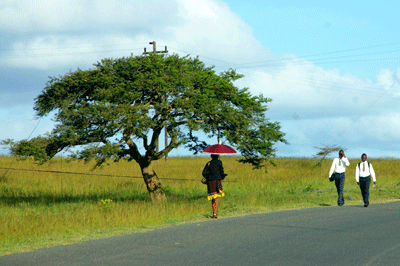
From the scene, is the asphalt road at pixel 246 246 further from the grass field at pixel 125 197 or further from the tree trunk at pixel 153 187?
the tree trunk at pixel 153 187

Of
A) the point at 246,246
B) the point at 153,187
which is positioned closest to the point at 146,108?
the point at 153,187

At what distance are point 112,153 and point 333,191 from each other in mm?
12257

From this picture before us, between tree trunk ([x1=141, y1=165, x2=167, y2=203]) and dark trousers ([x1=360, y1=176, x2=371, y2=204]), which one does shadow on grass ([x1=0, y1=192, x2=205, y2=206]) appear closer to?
tree trunk ([x1=141, y1=165, x2=167, y2=203])

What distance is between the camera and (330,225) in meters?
12.4

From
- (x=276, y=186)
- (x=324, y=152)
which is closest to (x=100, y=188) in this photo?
(x=276, y=186)

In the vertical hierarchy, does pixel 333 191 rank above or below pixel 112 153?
below

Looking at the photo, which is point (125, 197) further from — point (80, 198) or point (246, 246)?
point (246, 246)

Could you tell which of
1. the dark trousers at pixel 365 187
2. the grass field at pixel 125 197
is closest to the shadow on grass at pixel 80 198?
the grass field at pixel 125 197

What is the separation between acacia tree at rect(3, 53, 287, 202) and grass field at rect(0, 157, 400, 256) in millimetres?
1564

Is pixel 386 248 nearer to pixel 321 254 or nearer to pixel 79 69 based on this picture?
pixel 321 254

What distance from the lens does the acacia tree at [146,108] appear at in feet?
63.0

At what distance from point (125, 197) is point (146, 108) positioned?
7247mm

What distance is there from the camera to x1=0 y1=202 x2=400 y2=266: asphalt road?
A: 8250 mm

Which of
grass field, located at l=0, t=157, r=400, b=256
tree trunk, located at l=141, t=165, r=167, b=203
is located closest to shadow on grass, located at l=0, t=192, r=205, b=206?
grass field, located at l=0, t=157, r=400, b=256
